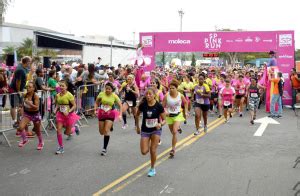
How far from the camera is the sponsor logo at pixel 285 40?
2231 cm

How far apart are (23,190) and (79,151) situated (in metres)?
3.46

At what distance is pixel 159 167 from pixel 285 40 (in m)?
15.4

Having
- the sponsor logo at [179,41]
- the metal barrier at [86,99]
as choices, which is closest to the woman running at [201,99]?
the metal barrier at [86,99]

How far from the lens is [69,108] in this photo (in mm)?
10836

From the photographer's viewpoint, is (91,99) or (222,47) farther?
(222,47)

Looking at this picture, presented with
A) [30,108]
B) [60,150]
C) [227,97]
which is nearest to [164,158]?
[60,150]

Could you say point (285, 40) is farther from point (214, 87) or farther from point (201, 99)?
point (201, 99)

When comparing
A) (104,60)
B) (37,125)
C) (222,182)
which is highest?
(104,60)

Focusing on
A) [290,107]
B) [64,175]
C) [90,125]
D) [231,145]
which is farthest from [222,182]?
[290,107]

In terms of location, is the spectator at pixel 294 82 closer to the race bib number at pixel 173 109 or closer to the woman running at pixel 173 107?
the woman running at pixel 173 107

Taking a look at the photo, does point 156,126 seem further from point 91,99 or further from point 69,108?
point 91,99

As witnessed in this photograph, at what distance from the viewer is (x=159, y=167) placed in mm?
9062

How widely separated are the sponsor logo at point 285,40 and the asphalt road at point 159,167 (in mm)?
9692

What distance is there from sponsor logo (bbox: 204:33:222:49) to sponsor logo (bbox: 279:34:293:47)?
301 cm
